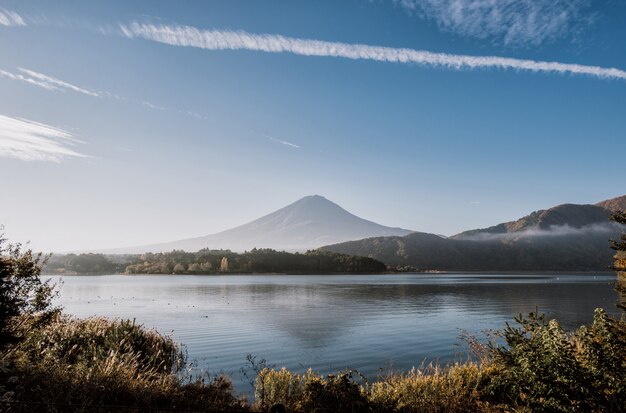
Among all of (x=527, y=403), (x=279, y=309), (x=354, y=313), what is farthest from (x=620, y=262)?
(x=279, y=309)

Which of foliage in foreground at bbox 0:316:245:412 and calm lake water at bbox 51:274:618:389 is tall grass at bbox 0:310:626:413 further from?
calm lake water at bbox 51:274:618:389

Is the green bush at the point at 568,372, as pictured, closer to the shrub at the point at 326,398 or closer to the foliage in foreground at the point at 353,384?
the foliage in foreground at the point at 353,384

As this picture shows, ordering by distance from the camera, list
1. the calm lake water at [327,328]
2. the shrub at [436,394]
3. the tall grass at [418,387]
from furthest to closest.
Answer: the calm lake water at [327,328]
the shrub at [436,394]
the tall grass at [418,387]

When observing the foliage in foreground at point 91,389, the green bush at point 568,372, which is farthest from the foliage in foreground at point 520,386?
the foliage in foreground at point 91,389

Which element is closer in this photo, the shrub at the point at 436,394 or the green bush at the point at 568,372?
the green bush at the point at 568,372

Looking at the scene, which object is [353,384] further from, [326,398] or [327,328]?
[327,328]

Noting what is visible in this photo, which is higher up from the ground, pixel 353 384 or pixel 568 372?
pixel 568 372

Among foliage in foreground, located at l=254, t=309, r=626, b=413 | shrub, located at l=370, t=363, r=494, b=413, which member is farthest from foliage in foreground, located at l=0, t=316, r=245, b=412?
shrub, located at l=370, t=363, r=494, b=413

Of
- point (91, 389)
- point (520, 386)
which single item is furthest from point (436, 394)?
point (91, 389)

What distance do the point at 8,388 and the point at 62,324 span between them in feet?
39.4

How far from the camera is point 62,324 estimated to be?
22.7m

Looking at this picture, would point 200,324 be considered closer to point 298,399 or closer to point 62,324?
point 62,324

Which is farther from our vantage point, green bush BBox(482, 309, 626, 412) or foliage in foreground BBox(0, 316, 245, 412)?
foliage in foreground BBox(0, 316, 245, 412)

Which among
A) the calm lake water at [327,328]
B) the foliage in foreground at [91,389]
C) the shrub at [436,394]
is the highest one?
the foliage in foreground at [91,389]
